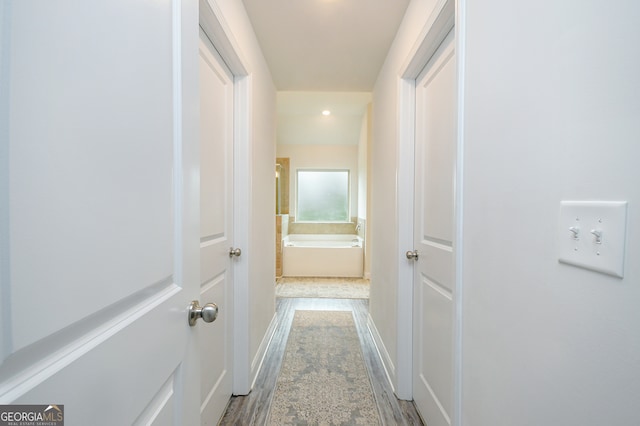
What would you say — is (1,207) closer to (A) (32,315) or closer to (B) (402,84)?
(A) (32,315)

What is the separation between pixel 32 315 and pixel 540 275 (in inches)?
34.6

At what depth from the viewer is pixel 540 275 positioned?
27.0 inches

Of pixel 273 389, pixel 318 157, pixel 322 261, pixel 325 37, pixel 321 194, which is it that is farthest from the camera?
pixel 321 194

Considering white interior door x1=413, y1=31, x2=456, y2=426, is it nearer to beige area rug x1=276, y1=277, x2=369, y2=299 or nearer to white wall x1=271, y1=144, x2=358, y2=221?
beige area rug x1=276, y1=277, x2=369, y2=299

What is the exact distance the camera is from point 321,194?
6160mm

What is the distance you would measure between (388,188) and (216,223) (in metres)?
1.24

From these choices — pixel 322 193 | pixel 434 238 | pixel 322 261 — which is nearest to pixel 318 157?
pixel 322 193

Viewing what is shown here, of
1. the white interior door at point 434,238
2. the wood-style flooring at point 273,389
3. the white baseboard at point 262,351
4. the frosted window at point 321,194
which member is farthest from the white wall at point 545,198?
the frosted window at point 321,194

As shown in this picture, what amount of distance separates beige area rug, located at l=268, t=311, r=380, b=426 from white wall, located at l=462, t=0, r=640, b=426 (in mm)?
943

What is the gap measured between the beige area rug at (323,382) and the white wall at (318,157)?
3.51 meters

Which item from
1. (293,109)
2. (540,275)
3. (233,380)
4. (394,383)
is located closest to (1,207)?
(540,275)

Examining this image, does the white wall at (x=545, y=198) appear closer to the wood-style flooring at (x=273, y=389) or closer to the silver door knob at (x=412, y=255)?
the silver door knob at (x=412, y=255)

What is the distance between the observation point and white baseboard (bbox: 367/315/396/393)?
199 cm

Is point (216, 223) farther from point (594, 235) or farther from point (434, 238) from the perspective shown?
point (594, 235)
